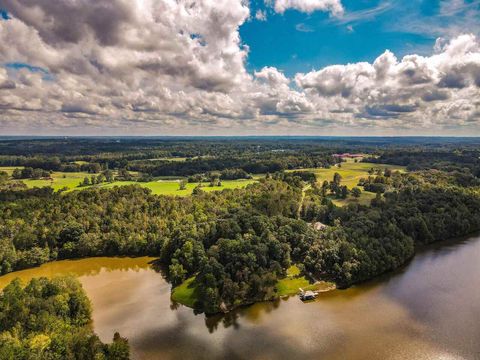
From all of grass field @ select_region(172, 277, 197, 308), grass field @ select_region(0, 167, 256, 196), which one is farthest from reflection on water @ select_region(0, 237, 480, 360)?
grass field @ select_region(0, 167, 256, 196)

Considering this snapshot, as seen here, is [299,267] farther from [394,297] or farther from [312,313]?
[394,297]

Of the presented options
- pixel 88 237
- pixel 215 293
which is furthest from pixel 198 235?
pixel 88 237

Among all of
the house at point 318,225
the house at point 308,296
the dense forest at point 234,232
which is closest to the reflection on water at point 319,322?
the house at point 308,296

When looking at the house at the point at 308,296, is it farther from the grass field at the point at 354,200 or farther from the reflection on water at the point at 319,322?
the grass field at the point at 354,200

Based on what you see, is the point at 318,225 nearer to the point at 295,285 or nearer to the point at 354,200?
the point at 295,285

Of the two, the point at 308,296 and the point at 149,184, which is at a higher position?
the point at 149,184

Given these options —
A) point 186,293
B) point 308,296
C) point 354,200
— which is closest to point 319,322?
point 308,296
